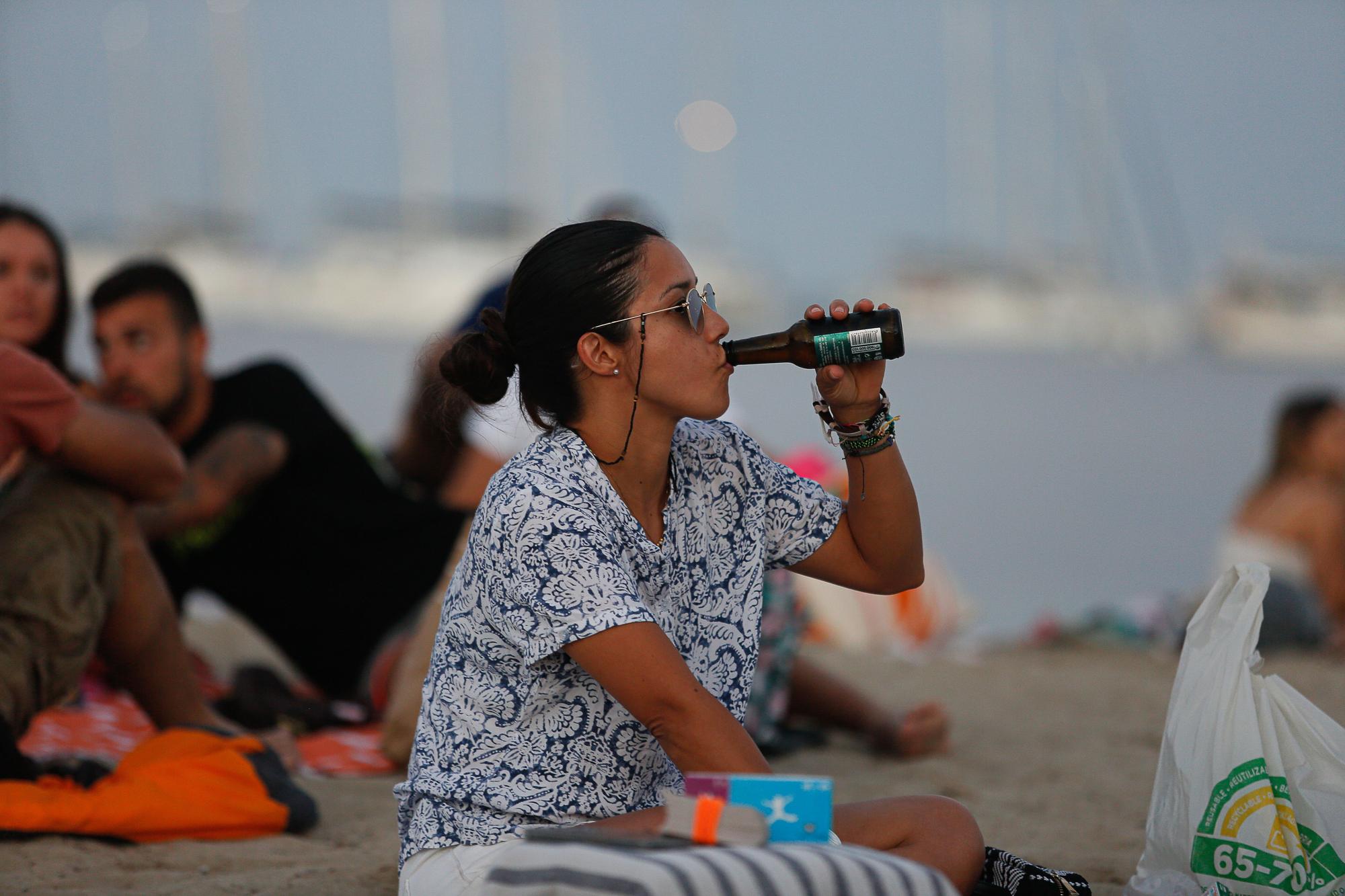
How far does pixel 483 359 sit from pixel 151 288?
2.19 meters

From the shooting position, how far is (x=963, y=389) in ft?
161

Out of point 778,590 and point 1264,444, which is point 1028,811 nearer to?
point 778,590

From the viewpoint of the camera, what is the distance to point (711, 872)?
1592 mm

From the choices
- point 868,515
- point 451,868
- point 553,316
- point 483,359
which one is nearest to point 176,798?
point 451,868

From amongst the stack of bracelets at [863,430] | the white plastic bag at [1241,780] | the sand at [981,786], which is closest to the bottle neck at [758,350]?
the stack of bracelets at [863,430]

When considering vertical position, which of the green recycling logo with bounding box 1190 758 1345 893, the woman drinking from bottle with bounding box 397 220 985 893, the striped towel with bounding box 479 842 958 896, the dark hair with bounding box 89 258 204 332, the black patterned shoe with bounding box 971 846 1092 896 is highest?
the dark hair with bounding box 89 258 204 332

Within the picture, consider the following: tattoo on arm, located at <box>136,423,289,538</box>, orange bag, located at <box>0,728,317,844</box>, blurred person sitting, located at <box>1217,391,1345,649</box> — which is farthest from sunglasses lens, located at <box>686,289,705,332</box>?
blurred person sitting, located at <box>1217,391,1345,649</box>

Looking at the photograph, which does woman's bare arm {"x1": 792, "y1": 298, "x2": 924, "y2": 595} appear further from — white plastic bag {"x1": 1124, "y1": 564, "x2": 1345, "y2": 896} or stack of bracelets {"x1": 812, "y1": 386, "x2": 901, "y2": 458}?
white plastic bag {"x1": 1124, "y1": 564, "x2": 1345, "y2": 896}

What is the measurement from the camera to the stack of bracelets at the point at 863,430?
2191 millimetres

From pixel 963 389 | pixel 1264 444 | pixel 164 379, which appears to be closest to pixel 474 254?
pixel 963 389

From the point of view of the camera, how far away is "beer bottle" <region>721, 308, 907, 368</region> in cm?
206

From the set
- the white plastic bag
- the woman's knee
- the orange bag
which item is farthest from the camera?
the orange bag

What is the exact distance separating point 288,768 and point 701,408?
76.4 inches

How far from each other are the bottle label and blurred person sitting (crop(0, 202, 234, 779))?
67.1 inches
